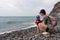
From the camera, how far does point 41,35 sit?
13047 mm

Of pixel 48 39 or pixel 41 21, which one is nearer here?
pixel 48 39

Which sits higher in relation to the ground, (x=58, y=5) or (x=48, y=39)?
(x=58, y=5)

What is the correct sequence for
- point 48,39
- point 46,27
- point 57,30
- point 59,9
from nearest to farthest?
point 48,39, point 46,27, point 57,30, point 59,9

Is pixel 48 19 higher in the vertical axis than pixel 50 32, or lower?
higher

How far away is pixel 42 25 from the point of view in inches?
523

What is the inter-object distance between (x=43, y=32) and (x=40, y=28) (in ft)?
1.10

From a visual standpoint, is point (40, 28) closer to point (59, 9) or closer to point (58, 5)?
point (59, 9)

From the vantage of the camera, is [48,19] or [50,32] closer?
[48,19]

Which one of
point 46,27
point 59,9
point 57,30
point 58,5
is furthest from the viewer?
point 58,5

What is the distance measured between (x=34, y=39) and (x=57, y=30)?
3427mm

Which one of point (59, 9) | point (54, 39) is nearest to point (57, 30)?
point (54, 39)

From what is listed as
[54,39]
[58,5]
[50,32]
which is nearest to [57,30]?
[50,32]

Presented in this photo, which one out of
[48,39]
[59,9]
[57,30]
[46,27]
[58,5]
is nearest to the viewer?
[48,39]

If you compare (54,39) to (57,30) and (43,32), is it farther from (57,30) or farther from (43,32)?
(57,30)
